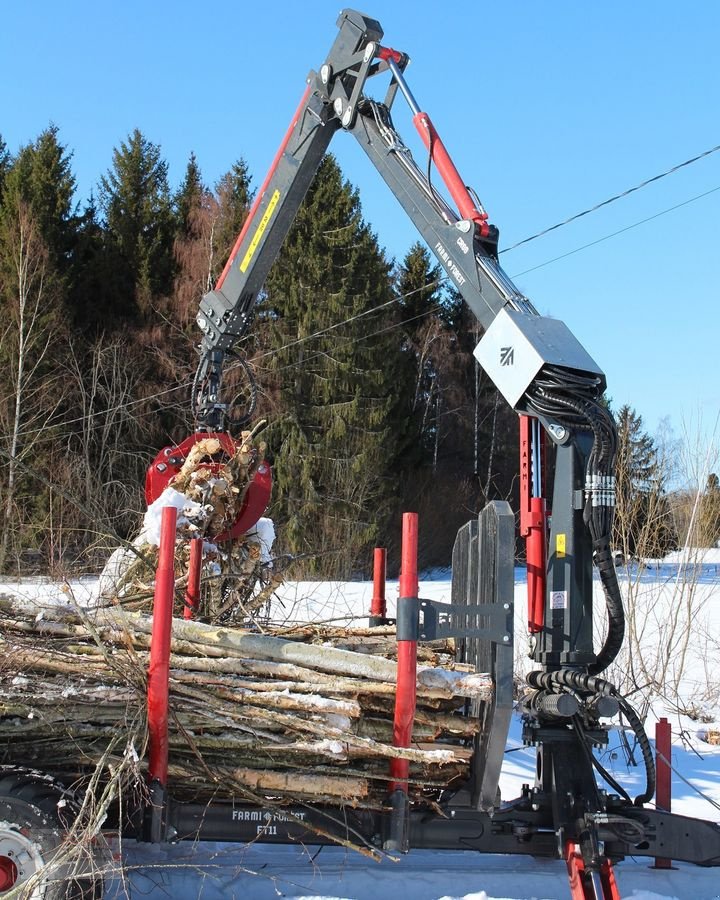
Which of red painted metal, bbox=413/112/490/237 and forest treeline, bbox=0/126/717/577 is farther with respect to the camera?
forest treeline, bbox=0/126/717/577

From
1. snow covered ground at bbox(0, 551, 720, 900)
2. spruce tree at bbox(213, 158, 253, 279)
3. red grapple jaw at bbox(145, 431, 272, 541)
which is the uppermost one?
spruce tree at bbox(213, 158, 253, 279)

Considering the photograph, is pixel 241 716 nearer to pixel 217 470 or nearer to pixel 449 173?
pixel 449 173

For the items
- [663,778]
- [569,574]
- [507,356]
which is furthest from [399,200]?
[663,778]

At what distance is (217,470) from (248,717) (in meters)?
4.57

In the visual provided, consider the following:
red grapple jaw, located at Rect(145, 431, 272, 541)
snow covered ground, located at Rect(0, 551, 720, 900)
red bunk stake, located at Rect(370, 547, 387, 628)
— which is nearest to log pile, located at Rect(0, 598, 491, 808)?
snow covered ground, located at Rect(0, 551, 720, 900)

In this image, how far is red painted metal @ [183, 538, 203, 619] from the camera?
744 centimetres

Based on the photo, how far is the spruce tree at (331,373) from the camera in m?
27.3

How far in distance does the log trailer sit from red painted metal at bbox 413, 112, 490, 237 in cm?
2

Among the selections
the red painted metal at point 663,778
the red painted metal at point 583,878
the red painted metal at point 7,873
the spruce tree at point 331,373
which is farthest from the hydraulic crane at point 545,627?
the spruce tree at point 331,373

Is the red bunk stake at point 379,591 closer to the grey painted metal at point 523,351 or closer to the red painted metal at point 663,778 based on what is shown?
the red painted metal at point 663,778

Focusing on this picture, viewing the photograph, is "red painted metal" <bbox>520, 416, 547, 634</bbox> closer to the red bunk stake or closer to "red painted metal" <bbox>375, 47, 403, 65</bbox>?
the red bunk stake

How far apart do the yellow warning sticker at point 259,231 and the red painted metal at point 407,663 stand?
16.1 feet

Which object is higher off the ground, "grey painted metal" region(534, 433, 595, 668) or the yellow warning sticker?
the yellow warning sticker

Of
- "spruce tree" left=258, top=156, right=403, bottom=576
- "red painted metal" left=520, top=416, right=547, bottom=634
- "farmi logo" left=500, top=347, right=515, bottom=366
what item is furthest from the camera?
"spruce tree" left=258, top=156, right=403, bottom=576
